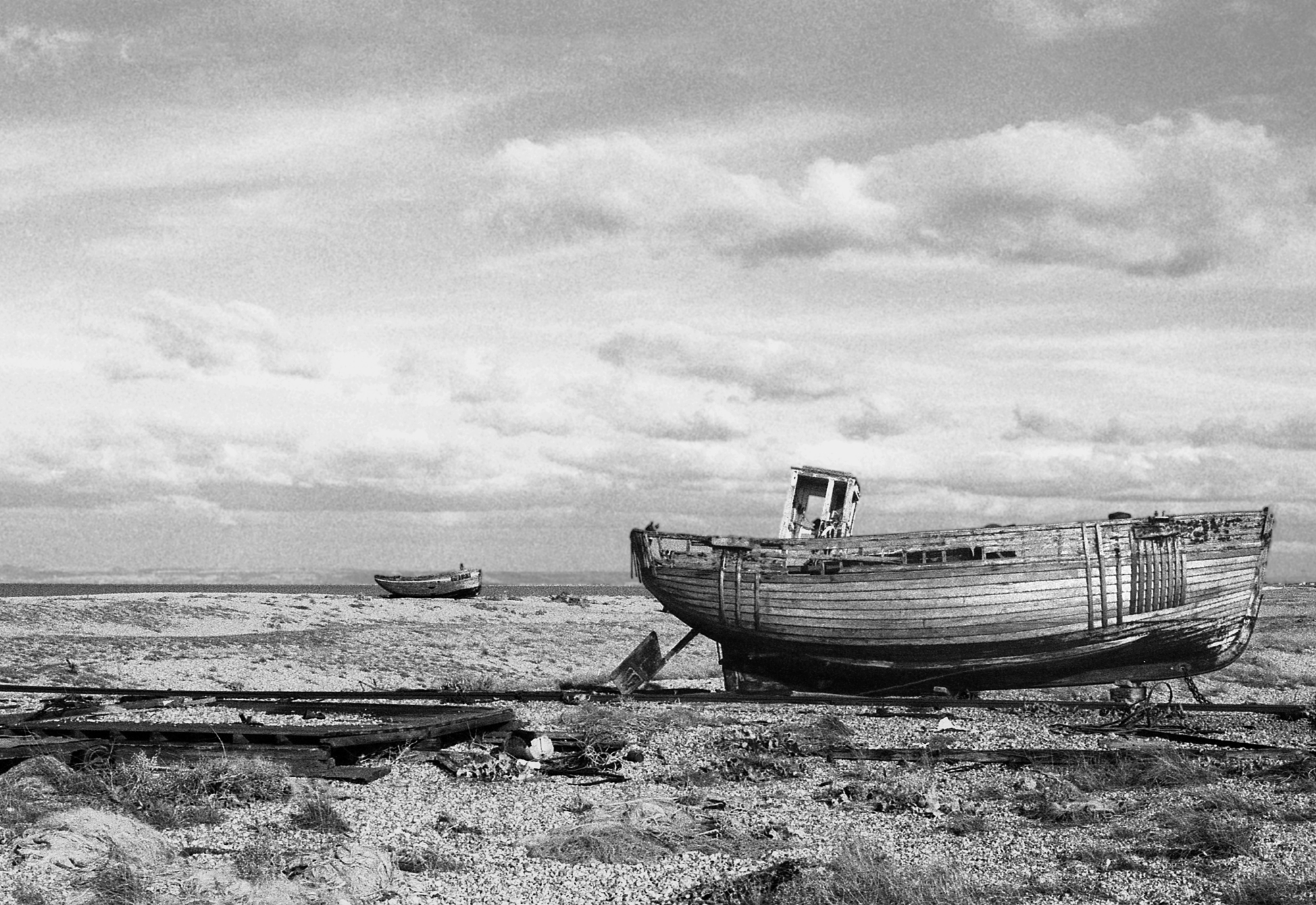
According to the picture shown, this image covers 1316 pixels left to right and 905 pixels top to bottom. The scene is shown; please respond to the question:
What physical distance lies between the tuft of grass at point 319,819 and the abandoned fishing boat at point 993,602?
475 inches

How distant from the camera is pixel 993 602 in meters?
20.0

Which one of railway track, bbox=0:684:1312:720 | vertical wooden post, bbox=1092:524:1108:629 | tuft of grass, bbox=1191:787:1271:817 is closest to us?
tuft of grass, bbox=1191:787:1271:817

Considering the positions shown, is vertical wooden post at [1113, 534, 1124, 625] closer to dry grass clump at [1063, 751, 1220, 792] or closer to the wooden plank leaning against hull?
the wooden plank leaning against hull

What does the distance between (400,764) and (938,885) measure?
6.90 m

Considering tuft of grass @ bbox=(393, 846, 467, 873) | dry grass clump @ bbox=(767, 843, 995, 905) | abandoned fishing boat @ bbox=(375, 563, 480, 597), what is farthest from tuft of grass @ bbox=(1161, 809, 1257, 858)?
abandoned fishing boat @ bbox=(375, 563, 480, 597)

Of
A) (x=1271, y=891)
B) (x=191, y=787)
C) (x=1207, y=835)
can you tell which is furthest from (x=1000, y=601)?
(x=191, y=787)

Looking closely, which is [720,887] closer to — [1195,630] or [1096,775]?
[1096,775]

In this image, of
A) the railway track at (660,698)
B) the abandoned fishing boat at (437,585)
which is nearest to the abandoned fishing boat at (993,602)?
Answer: the railway track at (660,698)

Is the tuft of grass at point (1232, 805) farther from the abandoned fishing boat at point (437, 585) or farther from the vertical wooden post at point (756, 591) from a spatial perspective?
the abandoned fishing boat at point (437, 585)

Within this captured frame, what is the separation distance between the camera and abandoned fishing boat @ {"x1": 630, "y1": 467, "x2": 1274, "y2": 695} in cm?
1994

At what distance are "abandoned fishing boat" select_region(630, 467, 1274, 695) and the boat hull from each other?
55.7m

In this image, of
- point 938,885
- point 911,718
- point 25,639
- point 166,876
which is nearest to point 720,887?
point 938,885

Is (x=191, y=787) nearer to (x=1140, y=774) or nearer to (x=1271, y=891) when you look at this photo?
(x=1271, y=891)

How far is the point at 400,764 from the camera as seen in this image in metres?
12.9
